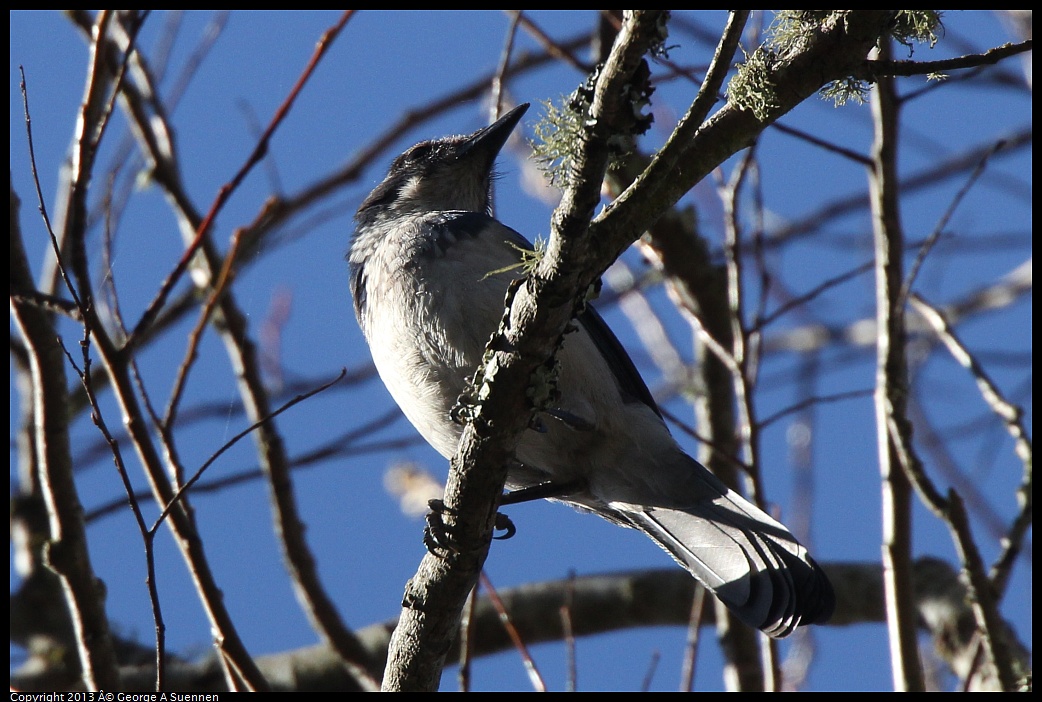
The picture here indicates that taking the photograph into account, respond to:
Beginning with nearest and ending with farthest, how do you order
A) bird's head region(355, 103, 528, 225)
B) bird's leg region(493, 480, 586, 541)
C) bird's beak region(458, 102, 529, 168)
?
1. bird's leg region(493, 480, 586, 541)
2. bird's beak region(458, 102, 529, 168)
3. bird's head region(355, 103, 528, 225)

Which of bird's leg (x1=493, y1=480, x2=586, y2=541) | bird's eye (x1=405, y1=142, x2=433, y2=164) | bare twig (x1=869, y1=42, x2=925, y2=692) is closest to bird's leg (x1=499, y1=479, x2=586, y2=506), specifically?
bird's leg (x1=493, y1=480, x2=586, y2=541)

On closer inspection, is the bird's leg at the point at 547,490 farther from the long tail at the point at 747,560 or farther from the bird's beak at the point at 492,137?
the bird's beak at the point at 492,137

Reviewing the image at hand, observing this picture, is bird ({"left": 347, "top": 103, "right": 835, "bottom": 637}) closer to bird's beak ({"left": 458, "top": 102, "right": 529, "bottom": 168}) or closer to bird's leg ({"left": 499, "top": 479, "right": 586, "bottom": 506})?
bird's leg ({"left": 499, "top": 479, "right": 586, "bottom": 506})

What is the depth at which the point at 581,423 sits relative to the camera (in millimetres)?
3264

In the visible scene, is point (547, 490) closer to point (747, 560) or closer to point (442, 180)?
point (747, 560)

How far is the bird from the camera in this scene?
3.17m

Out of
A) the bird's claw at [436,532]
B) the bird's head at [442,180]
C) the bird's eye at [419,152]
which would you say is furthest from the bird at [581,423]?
the bird's eye at [419,152]

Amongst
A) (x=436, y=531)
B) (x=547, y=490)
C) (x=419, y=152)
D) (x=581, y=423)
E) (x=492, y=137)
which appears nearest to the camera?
(x=436, y=531)

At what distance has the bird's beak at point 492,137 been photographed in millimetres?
4208

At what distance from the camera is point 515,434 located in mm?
2410

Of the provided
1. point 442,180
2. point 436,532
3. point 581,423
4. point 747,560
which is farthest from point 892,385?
point 442,180

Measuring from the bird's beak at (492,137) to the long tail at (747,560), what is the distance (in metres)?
1.73

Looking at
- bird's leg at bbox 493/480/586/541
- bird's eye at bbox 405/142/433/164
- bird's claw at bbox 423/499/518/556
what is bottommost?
bird's claw at bbox 423/499/518/556

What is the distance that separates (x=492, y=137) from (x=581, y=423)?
1.67 metres
